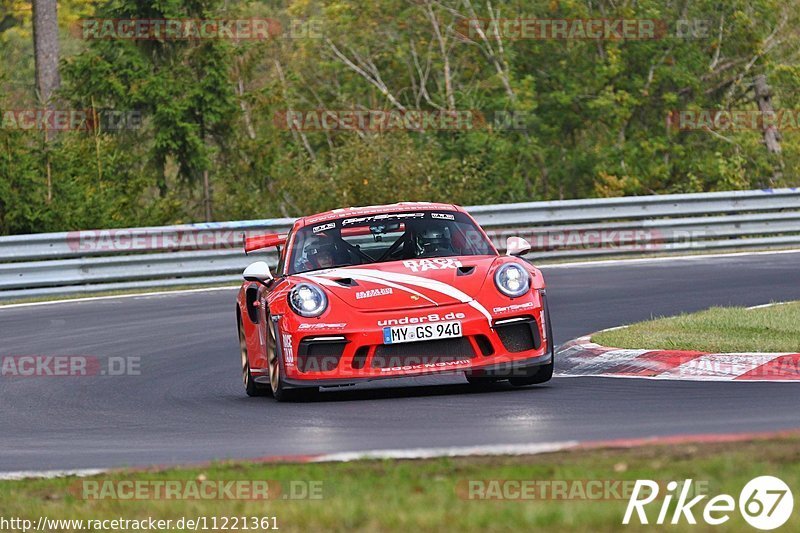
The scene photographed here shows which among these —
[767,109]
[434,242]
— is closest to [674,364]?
[434,242]

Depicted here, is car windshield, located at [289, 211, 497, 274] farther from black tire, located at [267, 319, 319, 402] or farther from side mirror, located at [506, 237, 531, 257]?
black tire, located at [267, 319, 319, 402]

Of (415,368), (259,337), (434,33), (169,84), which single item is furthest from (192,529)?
(434,33)

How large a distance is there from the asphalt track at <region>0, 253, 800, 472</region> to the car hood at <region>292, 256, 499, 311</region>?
2.12ft

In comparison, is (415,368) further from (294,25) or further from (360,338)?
(294,25)

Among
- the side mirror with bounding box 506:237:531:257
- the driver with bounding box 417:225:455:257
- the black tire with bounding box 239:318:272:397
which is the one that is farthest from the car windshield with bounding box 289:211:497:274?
the black tire with bounding box 239:318:272:397

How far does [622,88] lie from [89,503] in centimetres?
2954

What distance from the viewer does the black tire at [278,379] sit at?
384 inches

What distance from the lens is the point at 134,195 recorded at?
25.3 meters

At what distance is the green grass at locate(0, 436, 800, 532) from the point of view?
5.16m

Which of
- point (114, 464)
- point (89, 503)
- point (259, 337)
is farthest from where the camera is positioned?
point (259, 337)

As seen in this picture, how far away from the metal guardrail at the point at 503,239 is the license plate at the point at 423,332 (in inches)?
418

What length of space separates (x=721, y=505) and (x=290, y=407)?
4.93 metres

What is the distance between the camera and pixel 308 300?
31.7 ft

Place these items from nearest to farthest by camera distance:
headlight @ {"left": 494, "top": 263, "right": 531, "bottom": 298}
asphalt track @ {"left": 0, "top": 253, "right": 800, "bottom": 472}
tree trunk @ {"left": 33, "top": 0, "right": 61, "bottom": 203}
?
Answer: asphalt track @ {"left": 0, "top": 253, "right": 800, "bottom": 472}, headlight @ {"left": 494, "top": 263, "right": 531, "bottom": 298}, tree trunk @ {"left": 33, "top": 0, "right": 61, "bottom": 203}
